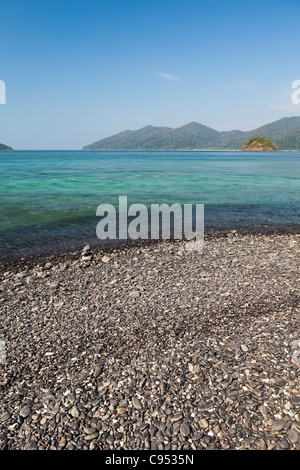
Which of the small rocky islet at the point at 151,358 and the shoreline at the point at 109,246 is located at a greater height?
the shoreline at the point at 109,246

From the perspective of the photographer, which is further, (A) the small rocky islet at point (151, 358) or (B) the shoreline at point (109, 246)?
(B) the shoreline at point (109, 246)

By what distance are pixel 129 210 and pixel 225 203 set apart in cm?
1018

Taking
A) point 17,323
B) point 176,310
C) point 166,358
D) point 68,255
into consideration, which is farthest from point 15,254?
point 166,358

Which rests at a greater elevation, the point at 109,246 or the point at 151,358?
the point at 109,246

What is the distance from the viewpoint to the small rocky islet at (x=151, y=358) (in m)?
4.98

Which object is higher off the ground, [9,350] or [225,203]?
[225,203]

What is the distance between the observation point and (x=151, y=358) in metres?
6.65

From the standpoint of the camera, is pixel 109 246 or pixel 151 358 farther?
pixel 109 246

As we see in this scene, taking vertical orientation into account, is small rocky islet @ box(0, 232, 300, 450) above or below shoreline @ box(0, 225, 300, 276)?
below

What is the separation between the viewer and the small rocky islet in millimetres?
4977

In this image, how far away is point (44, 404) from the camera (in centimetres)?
550

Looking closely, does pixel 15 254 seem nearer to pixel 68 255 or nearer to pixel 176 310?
pixel 68 255

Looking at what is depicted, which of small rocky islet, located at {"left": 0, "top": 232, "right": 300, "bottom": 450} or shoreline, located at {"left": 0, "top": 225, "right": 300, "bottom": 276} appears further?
shoreline, located at {"left": 0, "top": 225, "right": 300, "bottom": 276}
